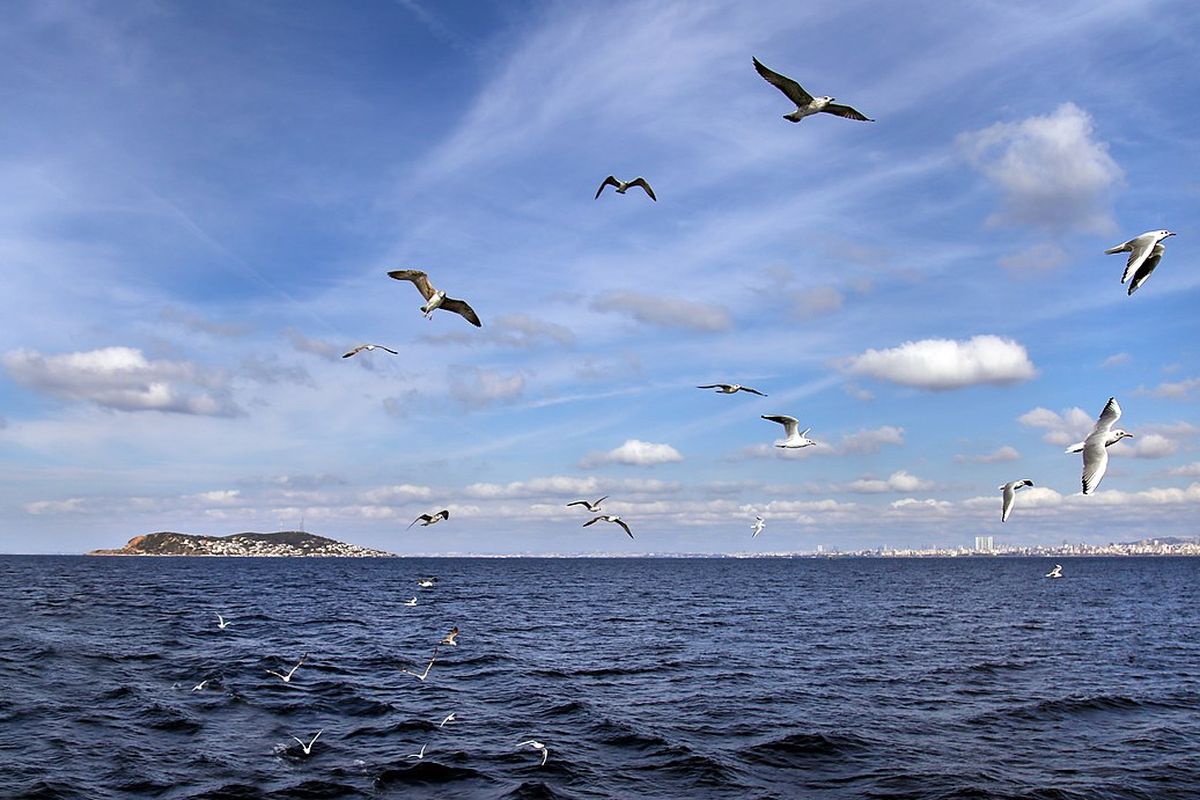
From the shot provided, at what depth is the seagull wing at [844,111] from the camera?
1499 cm

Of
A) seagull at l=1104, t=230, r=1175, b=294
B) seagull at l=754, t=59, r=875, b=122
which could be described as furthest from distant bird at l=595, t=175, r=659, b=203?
seagull at l=1104, t=230, r=1175, b=294

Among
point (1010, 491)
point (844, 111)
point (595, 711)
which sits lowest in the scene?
point (595, 711)

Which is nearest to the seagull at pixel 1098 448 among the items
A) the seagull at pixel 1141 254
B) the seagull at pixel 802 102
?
the seagull at pixel 1141 254

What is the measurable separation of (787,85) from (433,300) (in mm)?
7809

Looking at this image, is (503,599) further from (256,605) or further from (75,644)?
(75,644)

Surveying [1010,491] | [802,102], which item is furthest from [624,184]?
[1010,491]

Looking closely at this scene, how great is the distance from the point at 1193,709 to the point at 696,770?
734 inches

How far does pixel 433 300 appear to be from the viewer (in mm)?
16812

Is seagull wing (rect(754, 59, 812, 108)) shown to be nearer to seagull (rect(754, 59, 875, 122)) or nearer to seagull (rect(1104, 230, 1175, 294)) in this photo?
seagull (rect(754, 59, 875, 122))

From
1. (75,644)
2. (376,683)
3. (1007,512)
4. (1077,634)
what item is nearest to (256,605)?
(75,644)

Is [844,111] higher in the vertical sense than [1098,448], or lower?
higher

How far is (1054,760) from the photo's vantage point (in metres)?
20.9

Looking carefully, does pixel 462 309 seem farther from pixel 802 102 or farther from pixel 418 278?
pixel 802 102

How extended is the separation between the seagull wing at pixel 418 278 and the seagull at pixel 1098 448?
11.6 meters
